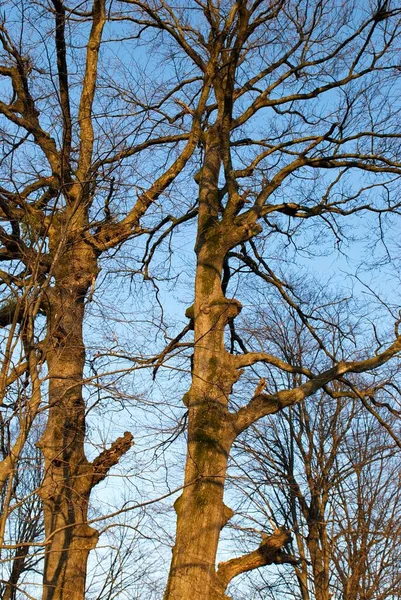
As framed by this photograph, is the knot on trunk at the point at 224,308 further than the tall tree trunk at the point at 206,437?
Yes

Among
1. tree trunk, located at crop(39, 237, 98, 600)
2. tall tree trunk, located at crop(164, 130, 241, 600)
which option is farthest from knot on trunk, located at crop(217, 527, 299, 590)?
tree trunk, located at crop(39, 237, 98, 600)

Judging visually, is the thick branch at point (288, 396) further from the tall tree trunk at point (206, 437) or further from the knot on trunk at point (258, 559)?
the knot on trunk at point (258, 559)

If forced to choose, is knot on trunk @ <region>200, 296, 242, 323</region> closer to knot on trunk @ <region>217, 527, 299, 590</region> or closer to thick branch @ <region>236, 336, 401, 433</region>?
thick branch @ <region>236, 336, 401, 433</region>

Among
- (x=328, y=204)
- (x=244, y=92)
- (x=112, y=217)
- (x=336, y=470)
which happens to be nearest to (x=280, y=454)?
(x=336, y=470)

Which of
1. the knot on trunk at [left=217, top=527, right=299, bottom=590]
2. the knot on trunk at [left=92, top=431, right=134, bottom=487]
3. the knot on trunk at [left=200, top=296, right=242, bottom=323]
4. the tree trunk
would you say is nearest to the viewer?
the tree trunk

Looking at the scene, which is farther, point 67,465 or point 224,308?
point 224,308

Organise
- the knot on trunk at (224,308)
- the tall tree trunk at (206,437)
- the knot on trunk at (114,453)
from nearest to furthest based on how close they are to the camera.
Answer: the tall tree trunk at (206,437)
the knot on trunk at (114,453)
the knot on trunk at (224,308)

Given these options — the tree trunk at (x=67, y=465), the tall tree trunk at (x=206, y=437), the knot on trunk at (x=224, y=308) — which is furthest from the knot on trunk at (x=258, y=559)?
the knot on trunk at (x=224, y=308)

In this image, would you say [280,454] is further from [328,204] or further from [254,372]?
[328,204]

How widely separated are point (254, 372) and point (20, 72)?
6.72m

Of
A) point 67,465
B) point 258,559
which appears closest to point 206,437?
point 258,559

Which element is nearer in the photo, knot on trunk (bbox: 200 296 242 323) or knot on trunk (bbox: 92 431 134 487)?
knot on trunk (bbox: 92 431 134 487)

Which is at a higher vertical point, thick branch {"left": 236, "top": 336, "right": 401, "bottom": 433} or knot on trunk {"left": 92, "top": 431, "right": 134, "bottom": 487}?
thick branch {"left": 236, "top": 336, "right": 401, "bottom": 433}

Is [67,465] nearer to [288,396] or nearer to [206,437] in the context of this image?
[206,437]
